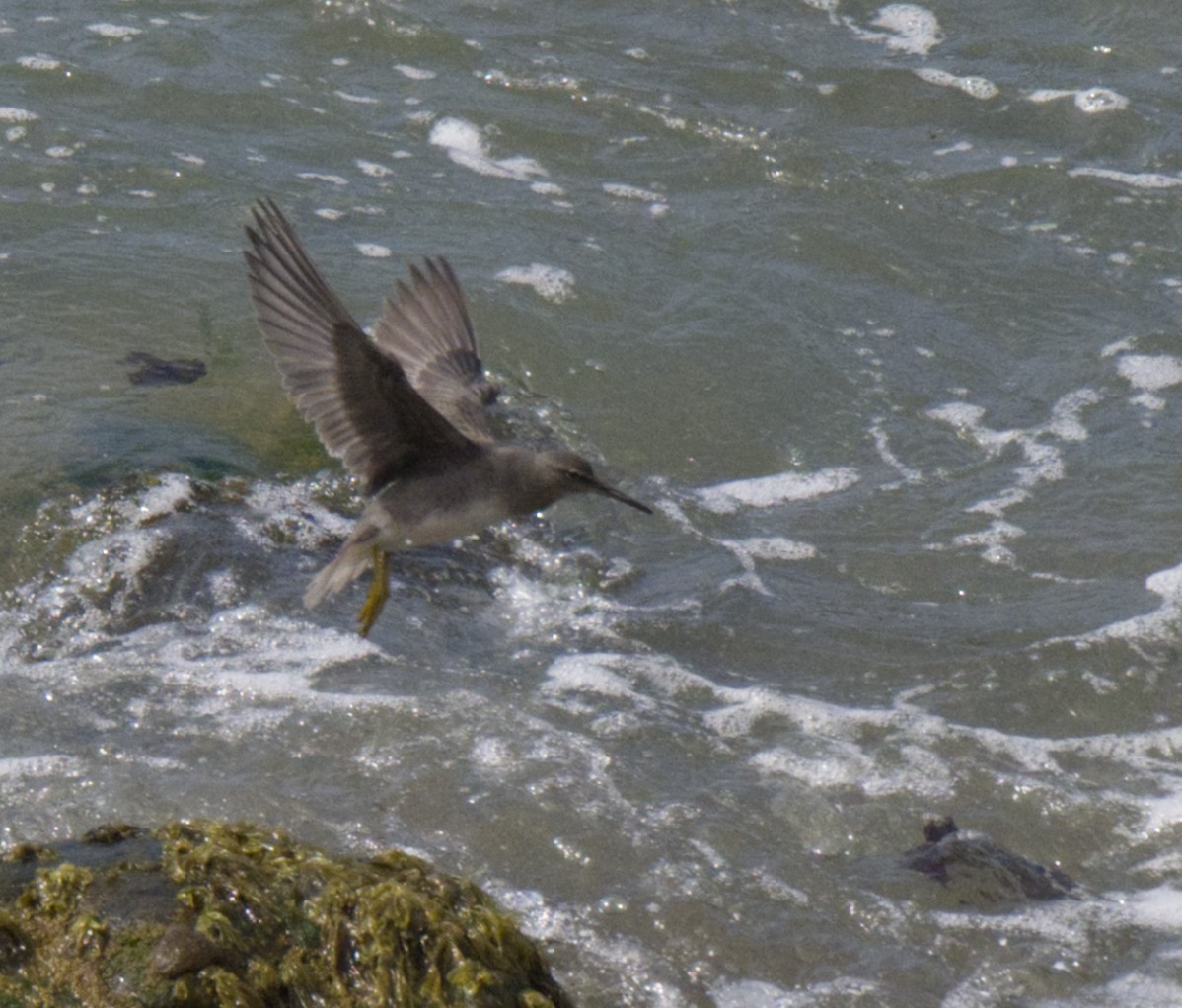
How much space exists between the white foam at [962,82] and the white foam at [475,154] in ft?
8.76

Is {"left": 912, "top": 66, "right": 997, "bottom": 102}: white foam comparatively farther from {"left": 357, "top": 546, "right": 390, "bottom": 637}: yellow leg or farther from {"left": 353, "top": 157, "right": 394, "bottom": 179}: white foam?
{"left": 357, "top": 546, "right": 390, "bottom": 637}: yellow leg

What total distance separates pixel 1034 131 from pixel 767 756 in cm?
605

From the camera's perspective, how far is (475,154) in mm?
8766

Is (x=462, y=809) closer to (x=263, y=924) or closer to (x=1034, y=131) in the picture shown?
(x=263, y=924)

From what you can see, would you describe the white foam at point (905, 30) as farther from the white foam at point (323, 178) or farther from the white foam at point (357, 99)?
the white foam at point (323, 178)

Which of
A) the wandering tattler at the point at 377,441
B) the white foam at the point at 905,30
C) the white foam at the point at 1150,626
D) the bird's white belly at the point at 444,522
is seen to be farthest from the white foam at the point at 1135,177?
the bird's white belly at the point at 444,522

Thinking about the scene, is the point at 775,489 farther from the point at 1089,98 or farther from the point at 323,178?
the point at 1089,98

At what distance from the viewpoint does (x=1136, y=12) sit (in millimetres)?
10398

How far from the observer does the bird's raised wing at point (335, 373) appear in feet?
13.7

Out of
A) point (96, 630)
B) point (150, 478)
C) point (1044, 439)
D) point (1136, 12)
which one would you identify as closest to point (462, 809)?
point (96, 630)

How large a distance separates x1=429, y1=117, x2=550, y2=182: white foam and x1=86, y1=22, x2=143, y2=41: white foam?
6.66 ft

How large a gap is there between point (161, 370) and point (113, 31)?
4107mm

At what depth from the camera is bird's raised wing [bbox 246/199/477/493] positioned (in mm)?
4184

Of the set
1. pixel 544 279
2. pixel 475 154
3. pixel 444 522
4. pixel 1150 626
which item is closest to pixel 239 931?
pixel 444 522
